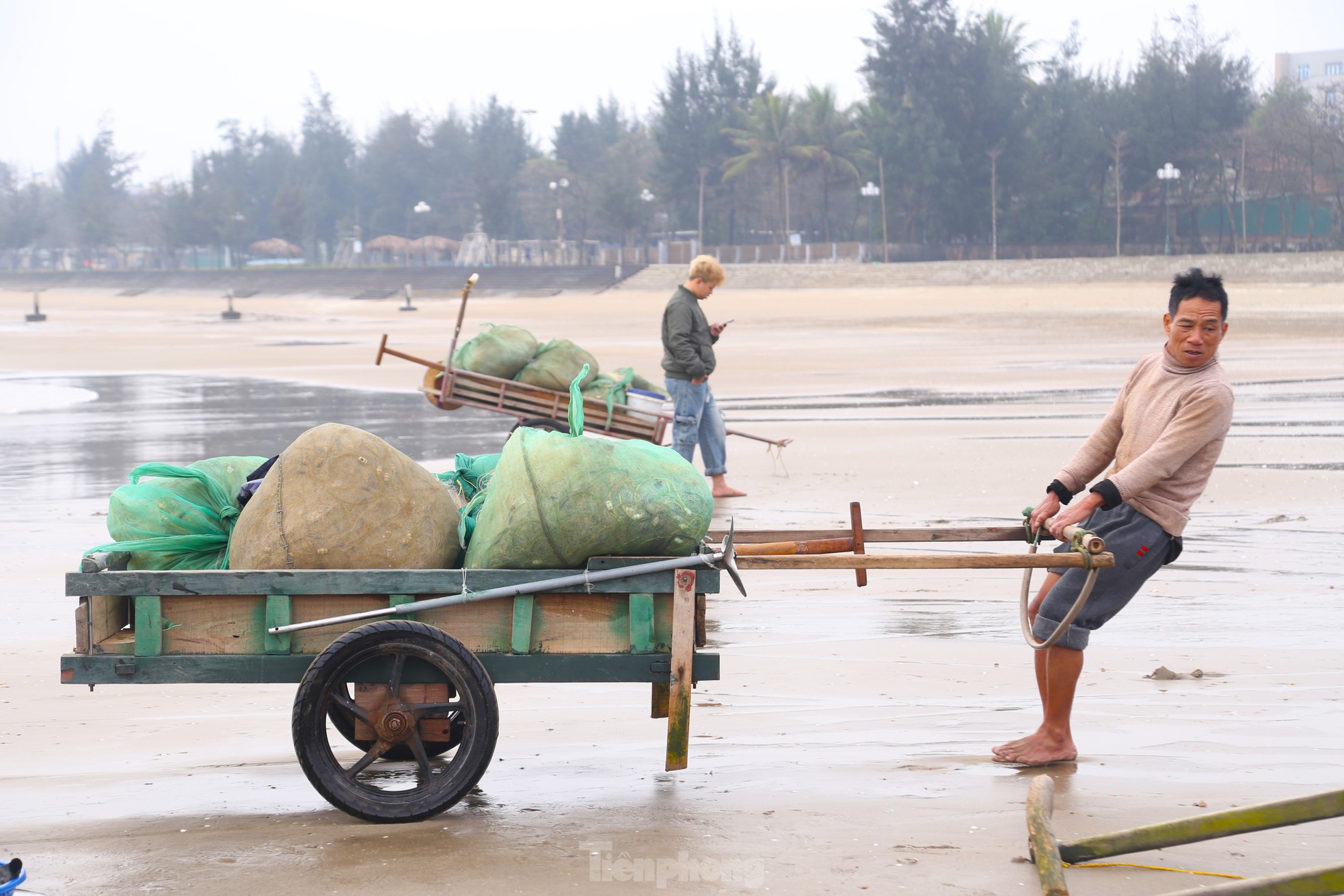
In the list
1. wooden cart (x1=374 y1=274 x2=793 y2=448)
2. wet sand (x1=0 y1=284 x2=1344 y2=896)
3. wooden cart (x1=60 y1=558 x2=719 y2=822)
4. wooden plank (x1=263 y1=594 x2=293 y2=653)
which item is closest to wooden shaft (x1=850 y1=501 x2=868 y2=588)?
wet sand (x1=0 y1=284 x2=1344 y2=896)

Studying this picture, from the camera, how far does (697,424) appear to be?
9484 mm

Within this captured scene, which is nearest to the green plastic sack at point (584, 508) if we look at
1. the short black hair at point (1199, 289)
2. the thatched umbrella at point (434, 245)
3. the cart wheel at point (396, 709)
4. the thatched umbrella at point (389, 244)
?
the cart wheel at point (396, 709)

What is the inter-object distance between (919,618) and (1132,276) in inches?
1928

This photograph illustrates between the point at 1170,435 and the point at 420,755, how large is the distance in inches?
91.4

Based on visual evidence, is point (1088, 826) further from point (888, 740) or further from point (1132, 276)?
point (1132, 276)

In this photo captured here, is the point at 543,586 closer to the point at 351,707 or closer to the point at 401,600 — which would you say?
the point at 401,600

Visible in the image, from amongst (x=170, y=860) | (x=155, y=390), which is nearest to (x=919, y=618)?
(x=170, y=860)

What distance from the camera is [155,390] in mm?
21438

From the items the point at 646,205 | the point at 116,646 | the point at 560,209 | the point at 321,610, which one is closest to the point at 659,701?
the point at 321,610

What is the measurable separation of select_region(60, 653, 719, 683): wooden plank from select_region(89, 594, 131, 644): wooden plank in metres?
0.07

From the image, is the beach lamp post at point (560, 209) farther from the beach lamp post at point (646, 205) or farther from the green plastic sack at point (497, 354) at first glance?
the green plastic sack at point (497, 354)

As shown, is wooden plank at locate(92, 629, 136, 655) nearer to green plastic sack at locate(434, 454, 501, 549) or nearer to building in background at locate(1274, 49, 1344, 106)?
green plastic sack at locate(434, 454, 501, 549)

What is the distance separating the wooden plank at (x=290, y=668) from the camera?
370 centimetres

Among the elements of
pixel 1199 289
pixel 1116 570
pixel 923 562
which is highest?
pixel 1199 289
